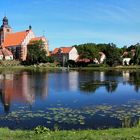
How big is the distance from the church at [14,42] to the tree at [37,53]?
5771mm

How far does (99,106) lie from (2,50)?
5085 inches

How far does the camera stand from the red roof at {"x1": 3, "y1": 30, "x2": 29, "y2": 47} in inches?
6171

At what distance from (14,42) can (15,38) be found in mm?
2819

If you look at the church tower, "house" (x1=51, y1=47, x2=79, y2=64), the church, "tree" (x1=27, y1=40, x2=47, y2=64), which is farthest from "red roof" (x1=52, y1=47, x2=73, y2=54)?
the church tower

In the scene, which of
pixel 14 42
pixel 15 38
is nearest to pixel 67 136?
pixel 14 42

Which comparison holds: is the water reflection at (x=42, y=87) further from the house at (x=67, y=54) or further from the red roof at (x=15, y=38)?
the red roof at (x=15, y=38)

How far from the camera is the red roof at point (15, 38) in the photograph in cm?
15675

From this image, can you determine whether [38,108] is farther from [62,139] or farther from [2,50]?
[2,50]

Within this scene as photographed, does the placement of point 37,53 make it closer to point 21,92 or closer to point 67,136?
point 21,92

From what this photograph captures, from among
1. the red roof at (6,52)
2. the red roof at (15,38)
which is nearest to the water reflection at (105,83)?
the red roof at (6,52)

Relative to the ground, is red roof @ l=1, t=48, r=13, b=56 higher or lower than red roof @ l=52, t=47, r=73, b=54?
lower

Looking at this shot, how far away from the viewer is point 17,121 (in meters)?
20.0

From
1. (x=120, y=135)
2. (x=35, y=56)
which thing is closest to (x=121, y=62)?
(x=35, y=56)

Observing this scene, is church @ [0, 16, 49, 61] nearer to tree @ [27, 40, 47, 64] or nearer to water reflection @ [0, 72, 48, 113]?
tree @ [27, 40, 47, 64]
